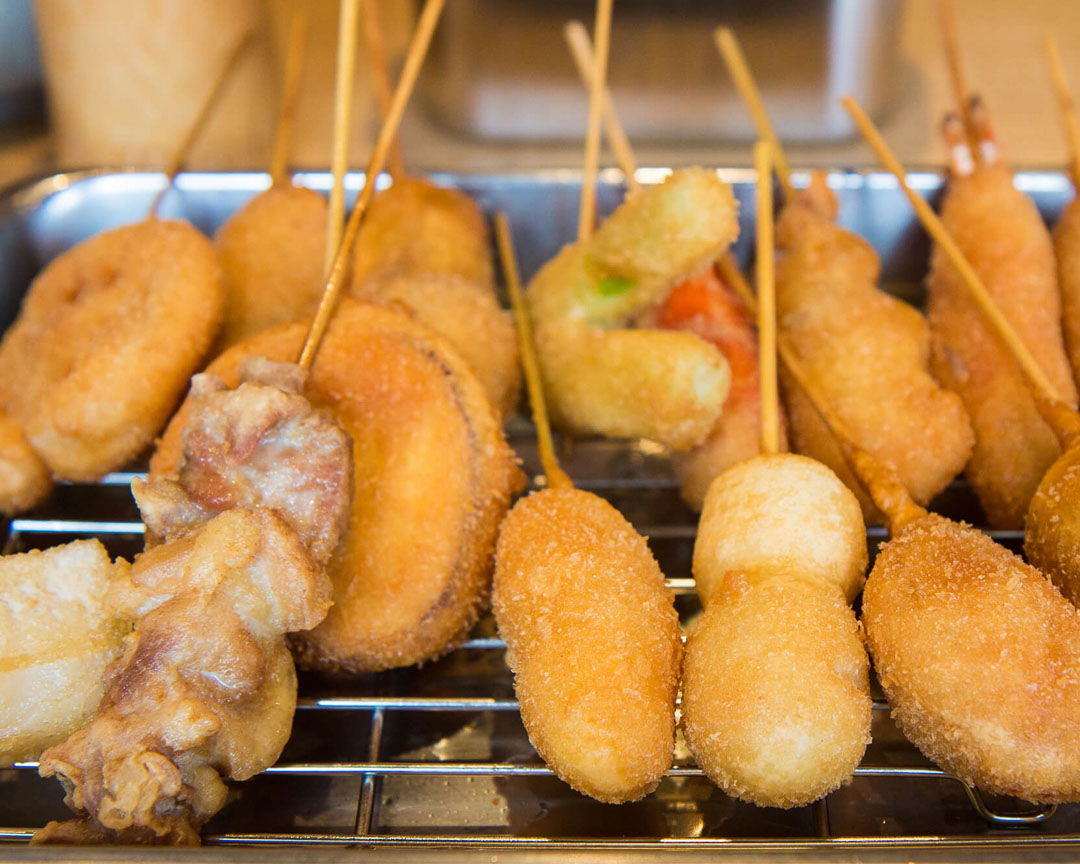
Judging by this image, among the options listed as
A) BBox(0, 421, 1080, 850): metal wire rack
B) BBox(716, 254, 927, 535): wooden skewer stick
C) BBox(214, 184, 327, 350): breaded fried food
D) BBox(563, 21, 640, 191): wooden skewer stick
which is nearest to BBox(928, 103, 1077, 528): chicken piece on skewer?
BBox(0, 421, 1080, 850): metal wire rack

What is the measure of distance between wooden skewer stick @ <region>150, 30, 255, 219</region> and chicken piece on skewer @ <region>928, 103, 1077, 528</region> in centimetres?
186

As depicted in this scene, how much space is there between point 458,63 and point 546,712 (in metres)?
2.17

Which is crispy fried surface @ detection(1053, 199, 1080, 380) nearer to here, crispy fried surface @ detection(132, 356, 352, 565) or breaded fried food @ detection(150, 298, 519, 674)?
breaded fried food @ detection(150, 298, 519, 674)

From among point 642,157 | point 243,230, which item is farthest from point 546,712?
point 642,157

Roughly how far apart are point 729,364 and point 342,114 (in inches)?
36.7

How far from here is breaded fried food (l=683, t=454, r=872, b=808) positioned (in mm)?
1288

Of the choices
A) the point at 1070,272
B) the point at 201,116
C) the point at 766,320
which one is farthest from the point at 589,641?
the point at 201,116

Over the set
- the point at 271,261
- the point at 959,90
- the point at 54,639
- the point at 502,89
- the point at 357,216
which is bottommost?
the point at 54,639

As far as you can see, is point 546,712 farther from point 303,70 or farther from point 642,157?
point 303,70

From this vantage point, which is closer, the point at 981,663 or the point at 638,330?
the point at 981,663

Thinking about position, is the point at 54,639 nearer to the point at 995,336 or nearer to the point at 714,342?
the point at 714,342

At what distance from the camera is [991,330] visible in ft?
6.60

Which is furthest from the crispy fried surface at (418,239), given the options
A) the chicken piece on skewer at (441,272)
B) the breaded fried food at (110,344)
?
the breaded fried food at (110,344)

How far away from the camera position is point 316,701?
161 centimetres
